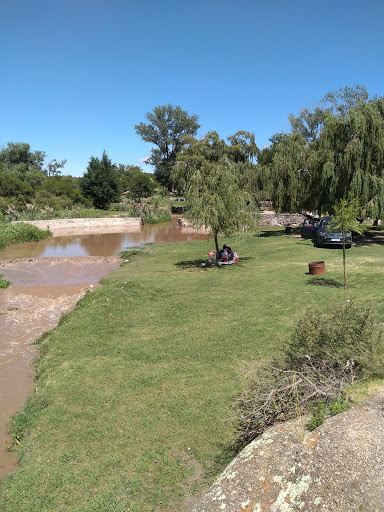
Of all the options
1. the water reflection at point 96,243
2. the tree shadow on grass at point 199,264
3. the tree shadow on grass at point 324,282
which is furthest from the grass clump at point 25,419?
the water reflection at point 96,243

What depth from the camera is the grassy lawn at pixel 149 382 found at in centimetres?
461

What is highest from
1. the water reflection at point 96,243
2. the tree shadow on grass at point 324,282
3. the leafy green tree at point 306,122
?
the leafy green tree at point 306,122

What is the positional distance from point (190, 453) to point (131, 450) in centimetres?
86

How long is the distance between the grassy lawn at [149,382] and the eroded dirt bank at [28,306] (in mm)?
511

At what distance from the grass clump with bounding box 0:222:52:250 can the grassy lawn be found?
20765 millimetres

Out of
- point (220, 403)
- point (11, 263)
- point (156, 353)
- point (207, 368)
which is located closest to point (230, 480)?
point (220, 403)

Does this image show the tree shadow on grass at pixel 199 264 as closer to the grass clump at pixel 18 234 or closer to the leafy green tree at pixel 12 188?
the grass clump at pixel 18 234

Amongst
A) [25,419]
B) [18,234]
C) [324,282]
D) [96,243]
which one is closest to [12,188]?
[18,234]

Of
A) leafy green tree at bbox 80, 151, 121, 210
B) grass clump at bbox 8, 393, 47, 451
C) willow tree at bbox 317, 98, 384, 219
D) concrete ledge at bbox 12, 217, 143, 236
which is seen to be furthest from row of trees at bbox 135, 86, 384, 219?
leafy green tree at bbox 80, 151, 121, 210

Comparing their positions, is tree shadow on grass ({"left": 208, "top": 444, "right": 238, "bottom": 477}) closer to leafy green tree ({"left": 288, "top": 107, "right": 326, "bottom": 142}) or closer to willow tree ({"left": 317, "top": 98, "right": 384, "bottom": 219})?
willow tree ({"left": 317, "top": 98, "right": 384, "bottom": 219})

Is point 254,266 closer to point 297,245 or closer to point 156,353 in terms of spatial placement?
point 297,245

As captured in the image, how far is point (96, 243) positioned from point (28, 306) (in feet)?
59.8

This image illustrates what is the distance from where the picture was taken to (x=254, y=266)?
16500 millimetres

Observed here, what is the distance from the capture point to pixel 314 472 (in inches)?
120
